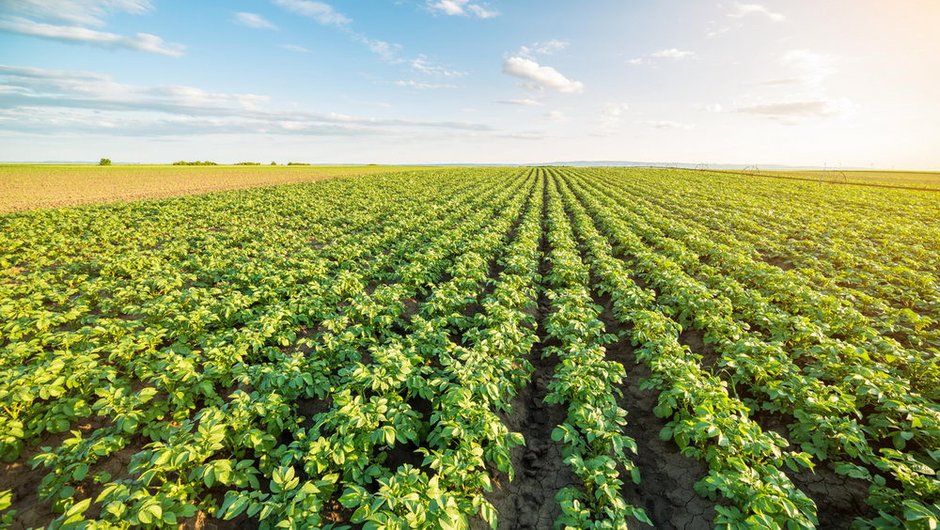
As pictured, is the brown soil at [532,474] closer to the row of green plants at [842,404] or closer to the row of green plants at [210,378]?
the row of green plants at [210,378]

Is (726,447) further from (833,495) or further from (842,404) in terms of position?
(842,404)

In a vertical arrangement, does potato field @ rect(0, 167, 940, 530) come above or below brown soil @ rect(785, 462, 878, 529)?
above

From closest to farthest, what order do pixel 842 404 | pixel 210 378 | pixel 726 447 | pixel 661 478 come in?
1. pixel 726 447
2. pixel 842 404
3. pixel 661 478
4. pixel 210 378

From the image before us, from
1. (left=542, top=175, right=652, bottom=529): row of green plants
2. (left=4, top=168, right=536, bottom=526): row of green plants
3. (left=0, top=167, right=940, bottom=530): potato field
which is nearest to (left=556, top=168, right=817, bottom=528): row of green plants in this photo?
(left=0, top=167, right=940, bottom=530): potato field

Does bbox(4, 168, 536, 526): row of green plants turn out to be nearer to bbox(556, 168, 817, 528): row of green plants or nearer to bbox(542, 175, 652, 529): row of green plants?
bbox(542, 175, 652, 529): row of green plants

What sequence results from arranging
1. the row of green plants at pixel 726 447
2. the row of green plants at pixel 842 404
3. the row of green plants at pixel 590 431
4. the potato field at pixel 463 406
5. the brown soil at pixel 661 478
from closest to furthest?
the row of green plants at pixel 726 447
the row of green plants at pixel 590 431
the potato field at pixel 463 406
the row of green plants at pixel 842 404
the brown soil at pixel 661 478

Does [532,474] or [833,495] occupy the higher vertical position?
[833,495]

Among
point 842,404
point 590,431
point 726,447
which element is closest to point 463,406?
point 590,431

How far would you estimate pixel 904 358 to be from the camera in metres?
5.89

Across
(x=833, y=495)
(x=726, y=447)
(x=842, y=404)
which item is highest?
(x=842, y=404)

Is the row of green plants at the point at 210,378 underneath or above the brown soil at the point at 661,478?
above

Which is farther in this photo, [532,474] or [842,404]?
[532,474]

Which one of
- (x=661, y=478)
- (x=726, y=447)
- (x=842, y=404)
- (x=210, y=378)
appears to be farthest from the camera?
(x=210, y=378)

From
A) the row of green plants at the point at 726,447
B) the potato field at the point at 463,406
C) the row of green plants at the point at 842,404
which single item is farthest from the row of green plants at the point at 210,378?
the row of green plants at the point at 842,404
